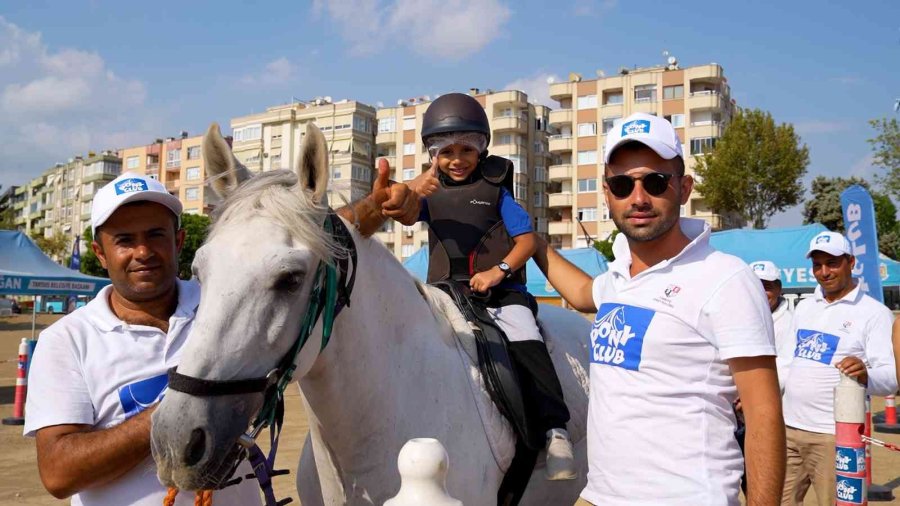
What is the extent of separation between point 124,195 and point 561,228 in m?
69.5

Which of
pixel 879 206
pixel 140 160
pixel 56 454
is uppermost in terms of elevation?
pixel 140 160

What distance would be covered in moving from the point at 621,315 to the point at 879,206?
64584 mm

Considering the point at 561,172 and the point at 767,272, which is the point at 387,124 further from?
the point at 767,272

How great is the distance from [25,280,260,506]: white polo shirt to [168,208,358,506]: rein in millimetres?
369

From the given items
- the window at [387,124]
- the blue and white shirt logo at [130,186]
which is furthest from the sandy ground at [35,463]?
the window at [387,124]

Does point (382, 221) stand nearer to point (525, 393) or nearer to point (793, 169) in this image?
point (525, 393)

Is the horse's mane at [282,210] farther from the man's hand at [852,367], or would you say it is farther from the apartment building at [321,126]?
the apartment building at [321,126]

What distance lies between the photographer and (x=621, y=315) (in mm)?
2420

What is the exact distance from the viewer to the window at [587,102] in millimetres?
70562

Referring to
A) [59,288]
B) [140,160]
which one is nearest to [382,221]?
[59,288]

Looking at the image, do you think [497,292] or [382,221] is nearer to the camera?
[382,221]

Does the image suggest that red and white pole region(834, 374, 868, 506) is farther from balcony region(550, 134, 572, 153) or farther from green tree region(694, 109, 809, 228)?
balcony region(550, 134, 572, 153)

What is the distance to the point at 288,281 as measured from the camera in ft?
7.66

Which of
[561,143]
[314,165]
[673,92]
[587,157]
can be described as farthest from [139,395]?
[561,143]
